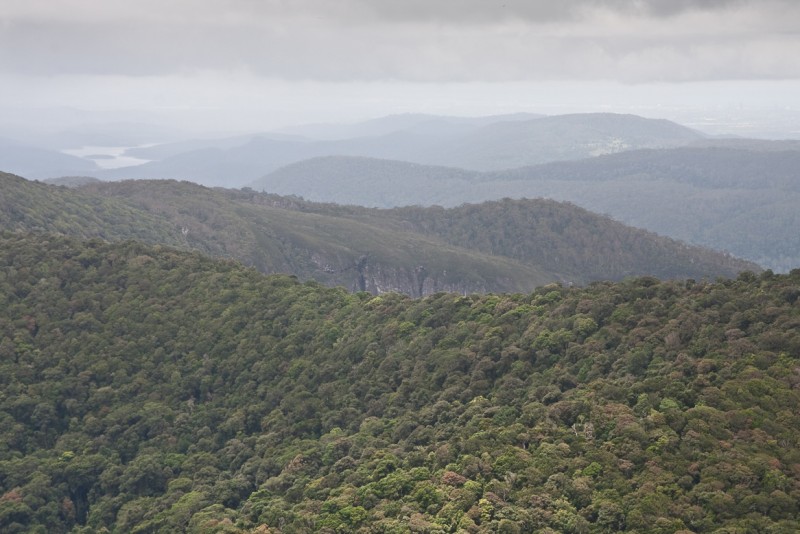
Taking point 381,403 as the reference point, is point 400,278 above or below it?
below

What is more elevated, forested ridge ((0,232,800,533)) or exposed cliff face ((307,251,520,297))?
forested ridge ((0,232,800,533))

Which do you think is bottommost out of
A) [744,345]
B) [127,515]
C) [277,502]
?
[127,515]

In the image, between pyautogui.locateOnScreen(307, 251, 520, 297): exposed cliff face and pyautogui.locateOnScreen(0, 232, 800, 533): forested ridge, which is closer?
pyautogui.locateOnScreen(0, 232, 800, 533): forested ridge

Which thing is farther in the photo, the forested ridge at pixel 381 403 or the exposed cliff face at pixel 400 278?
the exposed cliff face at pixel 400 278

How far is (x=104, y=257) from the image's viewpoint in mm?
84625

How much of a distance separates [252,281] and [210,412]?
20853mm

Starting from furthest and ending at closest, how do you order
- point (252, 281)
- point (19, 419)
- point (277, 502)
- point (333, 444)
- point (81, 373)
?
point (252, 281)
point (81, 373)
point (19, 419)
point (333, 444)
point (277, 502)

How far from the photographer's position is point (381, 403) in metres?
58.4

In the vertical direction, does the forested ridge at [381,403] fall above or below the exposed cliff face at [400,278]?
above

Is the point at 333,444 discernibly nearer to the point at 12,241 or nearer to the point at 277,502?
the point at 277,502

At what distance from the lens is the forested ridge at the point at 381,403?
3866 centimetres

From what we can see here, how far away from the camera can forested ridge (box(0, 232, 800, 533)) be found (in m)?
38.7

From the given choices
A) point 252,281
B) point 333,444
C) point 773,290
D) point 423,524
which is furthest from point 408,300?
point 423,524

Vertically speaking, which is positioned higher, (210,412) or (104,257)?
(104,257)
